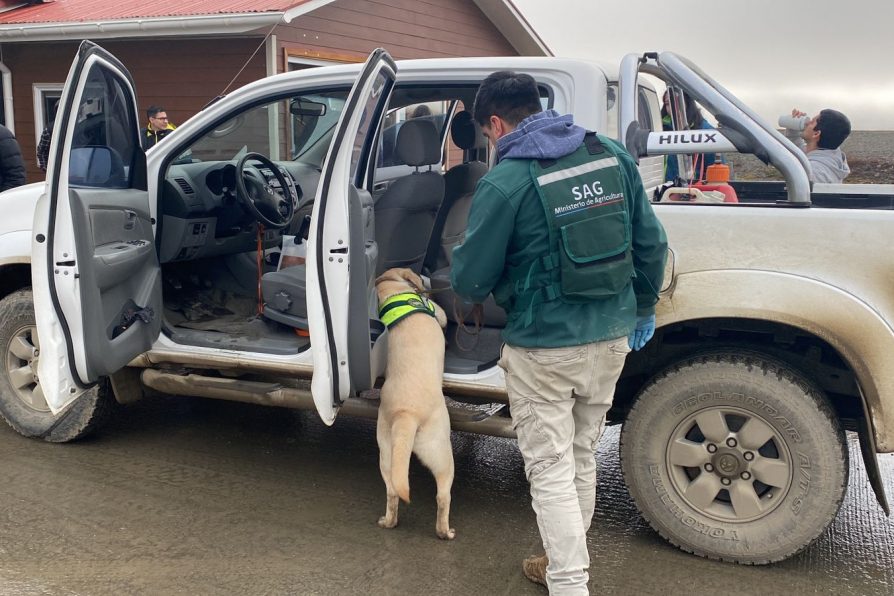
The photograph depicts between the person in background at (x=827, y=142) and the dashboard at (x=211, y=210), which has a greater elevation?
the person in background at (x=827, y=142)

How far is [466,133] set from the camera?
15.2 ft

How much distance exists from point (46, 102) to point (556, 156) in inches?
523

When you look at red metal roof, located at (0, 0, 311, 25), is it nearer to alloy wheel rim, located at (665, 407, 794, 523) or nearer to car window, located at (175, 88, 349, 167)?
car window, located at (175, 88, 349, 167)

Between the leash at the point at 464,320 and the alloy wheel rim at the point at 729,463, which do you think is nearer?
the alloy wheel rim at the point at 729,463

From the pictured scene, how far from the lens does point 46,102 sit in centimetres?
1380

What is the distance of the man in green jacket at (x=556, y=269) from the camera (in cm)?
279

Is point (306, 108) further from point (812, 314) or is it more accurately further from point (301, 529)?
point (812, 314)

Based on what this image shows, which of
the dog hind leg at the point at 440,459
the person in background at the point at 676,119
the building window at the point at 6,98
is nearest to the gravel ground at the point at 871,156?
the person in background at the point at 676,119

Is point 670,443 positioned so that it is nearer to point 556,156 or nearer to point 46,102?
point 556,156

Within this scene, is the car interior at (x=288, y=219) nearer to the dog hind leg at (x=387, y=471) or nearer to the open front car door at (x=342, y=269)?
the open front car door at (x=342, y=269)

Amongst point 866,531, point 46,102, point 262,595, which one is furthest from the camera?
point 46,102

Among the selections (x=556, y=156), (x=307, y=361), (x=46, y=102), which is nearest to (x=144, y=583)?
(x=307, y=361)

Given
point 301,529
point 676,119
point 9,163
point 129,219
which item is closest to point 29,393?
point 129,219

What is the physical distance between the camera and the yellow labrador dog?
Answer: 3355mm
